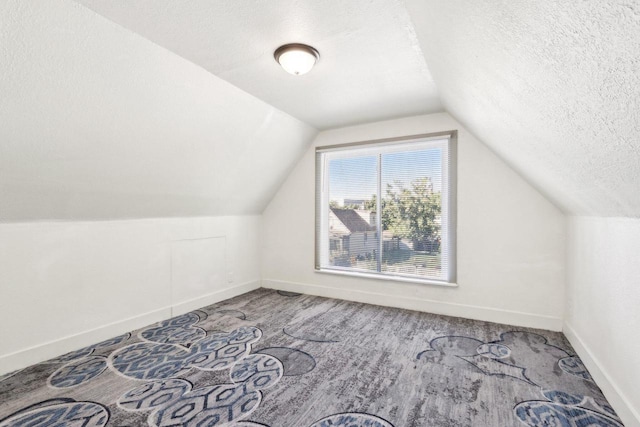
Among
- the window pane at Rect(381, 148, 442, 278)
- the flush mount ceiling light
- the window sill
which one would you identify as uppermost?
the flush mount ceiling light

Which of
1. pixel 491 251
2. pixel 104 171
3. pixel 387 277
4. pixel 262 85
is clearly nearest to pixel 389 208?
pixel 387 277

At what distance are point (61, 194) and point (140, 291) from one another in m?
1.22

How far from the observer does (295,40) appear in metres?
2.09

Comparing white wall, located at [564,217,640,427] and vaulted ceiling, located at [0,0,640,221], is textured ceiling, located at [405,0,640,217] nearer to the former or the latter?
vaulted ceiling, located at [0,0,640,221]

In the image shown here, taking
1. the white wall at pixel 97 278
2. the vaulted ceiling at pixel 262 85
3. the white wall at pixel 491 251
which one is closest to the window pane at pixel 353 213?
the white wall at pixel 491 251

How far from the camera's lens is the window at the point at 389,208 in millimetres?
3686

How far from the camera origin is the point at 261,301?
4.12m

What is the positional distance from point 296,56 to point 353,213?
2467 mm

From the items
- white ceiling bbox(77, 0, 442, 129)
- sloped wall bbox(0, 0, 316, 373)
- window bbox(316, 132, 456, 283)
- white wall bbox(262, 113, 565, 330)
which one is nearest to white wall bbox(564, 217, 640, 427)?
white wall bbox(262, 113, 565, 330)

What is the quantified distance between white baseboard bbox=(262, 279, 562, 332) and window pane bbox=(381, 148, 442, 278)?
0.34 meters

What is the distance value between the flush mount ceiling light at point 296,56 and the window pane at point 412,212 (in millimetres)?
2044

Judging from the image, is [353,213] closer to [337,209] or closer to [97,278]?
[337,209]

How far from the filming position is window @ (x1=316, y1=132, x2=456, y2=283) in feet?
12.1

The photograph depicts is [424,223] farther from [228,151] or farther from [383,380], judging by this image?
[228,151]
